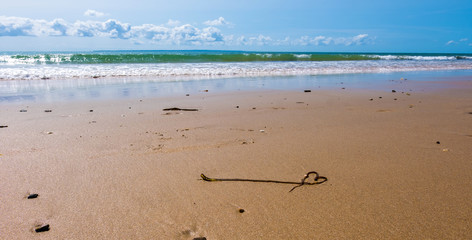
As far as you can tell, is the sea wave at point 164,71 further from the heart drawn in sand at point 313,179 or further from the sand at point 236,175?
the heart drawn in sand at point 313,179

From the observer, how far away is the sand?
1826mm

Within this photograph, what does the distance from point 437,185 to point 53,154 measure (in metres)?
3.28

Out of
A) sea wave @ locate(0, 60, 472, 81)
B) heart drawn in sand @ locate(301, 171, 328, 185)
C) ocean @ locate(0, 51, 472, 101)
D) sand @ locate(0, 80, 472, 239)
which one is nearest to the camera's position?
sand @ locate(0, 80, 472, 239)

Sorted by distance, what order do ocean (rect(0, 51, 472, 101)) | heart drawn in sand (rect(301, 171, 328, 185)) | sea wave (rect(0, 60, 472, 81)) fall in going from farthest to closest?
sea wave (rect(0, 60, 472, 81)), ocean (rect(0, 51, 472, 101)), heart drawn in sand (rect(301, 171, 328, 185))

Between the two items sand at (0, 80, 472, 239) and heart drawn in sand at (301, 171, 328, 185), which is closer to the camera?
sand at (0, 80, 472, 239)

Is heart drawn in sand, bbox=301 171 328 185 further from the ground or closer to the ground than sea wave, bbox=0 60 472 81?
closer to the ground

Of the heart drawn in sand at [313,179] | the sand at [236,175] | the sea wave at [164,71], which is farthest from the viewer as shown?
the sea wave at [164,71]

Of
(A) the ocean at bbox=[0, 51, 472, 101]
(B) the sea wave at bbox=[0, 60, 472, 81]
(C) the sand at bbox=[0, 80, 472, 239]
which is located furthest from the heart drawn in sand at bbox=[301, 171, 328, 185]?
(B) the sea wave at bbox=[0, 60, 472, 81]

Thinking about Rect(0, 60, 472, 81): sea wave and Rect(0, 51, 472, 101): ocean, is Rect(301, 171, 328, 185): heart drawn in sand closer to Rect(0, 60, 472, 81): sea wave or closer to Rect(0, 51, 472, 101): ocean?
Rect(0, 51, 472, 101): ocean

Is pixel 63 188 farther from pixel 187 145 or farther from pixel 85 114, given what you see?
pixel 85 114

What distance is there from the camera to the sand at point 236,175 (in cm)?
183

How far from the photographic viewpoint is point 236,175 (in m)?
2.54

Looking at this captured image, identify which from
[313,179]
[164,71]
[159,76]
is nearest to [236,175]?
[313,179]

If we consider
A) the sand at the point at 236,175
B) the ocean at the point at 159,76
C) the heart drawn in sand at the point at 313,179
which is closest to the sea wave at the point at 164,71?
the ocean at the point at 159,76
